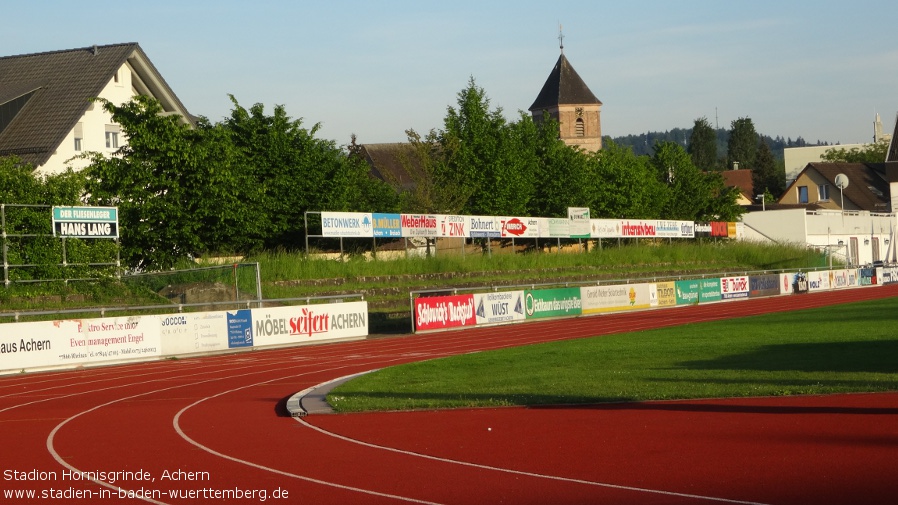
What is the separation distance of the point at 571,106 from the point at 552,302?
262 feet

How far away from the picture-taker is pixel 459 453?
11672 mm

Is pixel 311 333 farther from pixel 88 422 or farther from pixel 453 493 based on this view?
pixel 453 493

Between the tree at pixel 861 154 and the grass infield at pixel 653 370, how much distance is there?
110987 millimetres

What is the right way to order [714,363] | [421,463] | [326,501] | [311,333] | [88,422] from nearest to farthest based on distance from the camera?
[326,501], [421,463], [88,422], [714,363], [311,333]

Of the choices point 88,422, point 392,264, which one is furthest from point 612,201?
point 88,422

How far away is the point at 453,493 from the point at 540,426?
4.23 metres

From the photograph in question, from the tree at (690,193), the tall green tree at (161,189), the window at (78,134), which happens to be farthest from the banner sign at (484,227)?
the tree at (690,193)

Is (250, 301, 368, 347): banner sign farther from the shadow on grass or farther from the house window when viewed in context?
the house window

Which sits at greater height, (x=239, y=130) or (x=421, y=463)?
(x=239, y=130)

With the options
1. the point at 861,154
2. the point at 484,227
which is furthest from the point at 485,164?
the point at 861,154

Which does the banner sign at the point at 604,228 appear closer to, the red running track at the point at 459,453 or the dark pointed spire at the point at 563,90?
the red running track at the point at 459,453

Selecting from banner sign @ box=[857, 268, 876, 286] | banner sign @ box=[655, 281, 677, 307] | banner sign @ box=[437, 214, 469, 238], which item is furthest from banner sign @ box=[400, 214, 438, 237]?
banner sign @ box=[857, 268, 876, 286]

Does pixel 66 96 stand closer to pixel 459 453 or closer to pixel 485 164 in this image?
pixel 485 164

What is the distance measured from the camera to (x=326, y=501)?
30.9 feet
